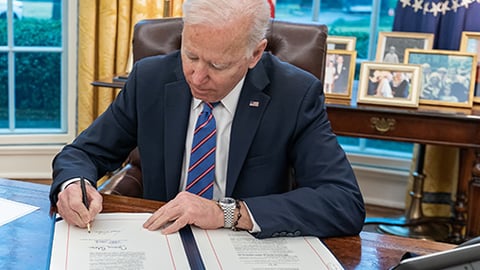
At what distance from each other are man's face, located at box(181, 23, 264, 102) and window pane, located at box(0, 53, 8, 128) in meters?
2.33

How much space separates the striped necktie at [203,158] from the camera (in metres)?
1.52

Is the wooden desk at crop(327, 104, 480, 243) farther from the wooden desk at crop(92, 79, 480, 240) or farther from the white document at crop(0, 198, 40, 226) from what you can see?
the white document at crop(0, 198, 40, 226)

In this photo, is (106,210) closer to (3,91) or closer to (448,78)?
(448,78)

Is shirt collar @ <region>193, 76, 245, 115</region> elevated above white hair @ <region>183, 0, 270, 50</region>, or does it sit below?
below

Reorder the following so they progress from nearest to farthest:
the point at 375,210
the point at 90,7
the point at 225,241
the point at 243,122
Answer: the point at 225,241, the point at 243,122, the point at 90,7, the point at 375,210

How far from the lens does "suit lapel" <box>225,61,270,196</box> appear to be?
1519mm

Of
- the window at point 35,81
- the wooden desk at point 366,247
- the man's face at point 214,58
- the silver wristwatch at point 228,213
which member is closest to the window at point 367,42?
the window at point 35,81

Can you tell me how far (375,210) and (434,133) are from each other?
1082mm

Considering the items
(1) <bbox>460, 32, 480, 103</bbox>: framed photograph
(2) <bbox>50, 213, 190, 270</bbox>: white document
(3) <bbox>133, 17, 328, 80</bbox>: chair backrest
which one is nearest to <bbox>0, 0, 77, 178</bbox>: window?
(3) <bbox>133, 17, 328, 80</bbox>: chair backrest

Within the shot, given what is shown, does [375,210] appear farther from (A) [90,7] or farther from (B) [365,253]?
(B) [365,253]

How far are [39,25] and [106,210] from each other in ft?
7.99

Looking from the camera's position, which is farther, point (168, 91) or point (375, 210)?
point (375, 210)

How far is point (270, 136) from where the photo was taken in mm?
1538

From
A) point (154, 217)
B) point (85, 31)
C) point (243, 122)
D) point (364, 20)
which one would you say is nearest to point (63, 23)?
point (85, 31)
